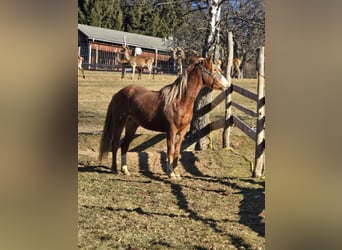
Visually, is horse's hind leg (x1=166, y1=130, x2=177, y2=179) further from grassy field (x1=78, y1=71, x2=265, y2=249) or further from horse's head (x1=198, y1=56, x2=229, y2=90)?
horse's head (x1=198, y1=56, x2=229, y2=90)

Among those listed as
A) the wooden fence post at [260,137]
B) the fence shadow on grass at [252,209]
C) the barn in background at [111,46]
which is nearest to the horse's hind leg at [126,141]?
the barn in background at [111,46]

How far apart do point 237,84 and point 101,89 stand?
1378 millimetres

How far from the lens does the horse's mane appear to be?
2723 millimetres

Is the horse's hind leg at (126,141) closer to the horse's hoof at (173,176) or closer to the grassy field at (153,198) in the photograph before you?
the grassy field at (153,198)

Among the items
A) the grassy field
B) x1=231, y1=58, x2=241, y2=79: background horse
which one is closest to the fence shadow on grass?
the grassy field

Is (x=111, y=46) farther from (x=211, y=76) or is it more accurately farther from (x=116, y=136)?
(x=211, y=76)

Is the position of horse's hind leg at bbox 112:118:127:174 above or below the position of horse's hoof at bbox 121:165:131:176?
above

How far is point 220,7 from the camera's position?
2828mm

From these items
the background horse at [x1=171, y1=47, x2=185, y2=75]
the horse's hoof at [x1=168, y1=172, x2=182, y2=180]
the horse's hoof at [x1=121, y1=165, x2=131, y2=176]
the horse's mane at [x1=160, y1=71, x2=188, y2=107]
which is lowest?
the horse's hoof at [x1=168, y1=172, x2=182, y2=180]

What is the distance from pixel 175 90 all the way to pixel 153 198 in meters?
0.83

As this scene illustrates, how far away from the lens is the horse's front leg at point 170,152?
2.83 metres

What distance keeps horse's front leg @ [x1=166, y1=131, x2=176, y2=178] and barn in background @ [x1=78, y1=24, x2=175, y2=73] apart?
0.50 meters
